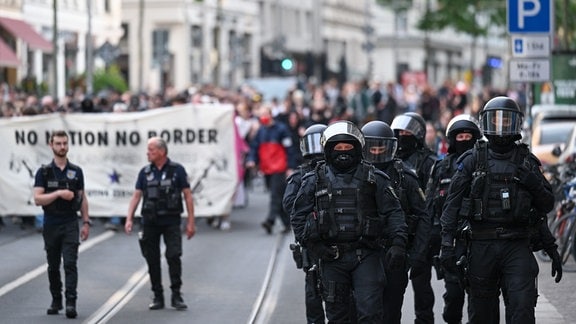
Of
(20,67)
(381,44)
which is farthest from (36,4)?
(381,44)

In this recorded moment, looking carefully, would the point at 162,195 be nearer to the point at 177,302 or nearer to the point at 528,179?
the point at 177,302

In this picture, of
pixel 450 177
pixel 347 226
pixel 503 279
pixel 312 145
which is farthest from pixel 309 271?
pixel 312 145

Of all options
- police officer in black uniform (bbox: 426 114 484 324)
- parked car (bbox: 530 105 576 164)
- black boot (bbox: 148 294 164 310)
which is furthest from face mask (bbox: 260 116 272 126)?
police officer in black uniform (bbox: 426 114 484 324)

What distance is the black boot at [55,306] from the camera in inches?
578

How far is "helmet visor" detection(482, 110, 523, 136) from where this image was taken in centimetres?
1077

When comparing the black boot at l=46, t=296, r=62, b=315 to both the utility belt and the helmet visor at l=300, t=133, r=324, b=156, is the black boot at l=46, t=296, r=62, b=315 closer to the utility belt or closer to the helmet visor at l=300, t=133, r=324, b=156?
the helmet visor at l=300, t=133, r=324, b=156

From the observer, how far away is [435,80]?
12475 centimetres

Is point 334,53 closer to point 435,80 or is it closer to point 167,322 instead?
point 435,80

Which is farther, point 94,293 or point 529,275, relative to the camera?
point 94,293

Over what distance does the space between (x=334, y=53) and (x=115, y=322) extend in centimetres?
8969

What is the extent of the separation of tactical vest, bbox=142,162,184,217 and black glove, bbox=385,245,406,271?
490 cm

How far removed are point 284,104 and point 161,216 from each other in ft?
59.9

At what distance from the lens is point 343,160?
10.5 metres

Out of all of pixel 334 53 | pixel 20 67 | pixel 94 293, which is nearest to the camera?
pixel 94 293
